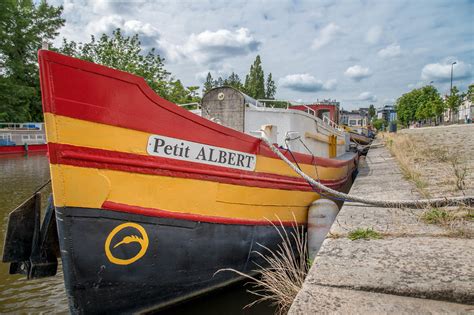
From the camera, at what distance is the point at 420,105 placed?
56.7 metres

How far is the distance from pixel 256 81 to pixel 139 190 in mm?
58904

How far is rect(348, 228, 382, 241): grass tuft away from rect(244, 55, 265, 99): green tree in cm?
5696

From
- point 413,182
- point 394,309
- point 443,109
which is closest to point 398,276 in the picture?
point 394,309

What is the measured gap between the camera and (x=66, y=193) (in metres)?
2.67

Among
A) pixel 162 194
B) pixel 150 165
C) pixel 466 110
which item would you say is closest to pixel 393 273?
pixel 162 194

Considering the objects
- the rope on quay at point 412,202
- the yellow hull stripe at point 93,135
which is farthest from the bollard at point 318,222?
the yellow hull stripe at point 93,135

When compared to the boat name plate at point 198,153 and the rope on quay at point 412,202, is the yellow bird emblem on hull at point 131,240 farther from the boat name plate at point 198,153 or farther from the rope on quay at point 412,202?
the rope on quay at point 412,202

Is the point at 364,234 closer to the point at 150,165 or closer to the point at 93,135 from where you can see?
the point at 150,165

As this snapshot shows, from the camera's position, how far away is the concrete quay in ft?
5.82

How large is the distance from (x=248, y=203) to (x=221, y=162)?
27.1 inches

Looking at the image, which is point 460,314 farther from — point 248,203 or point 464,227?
point 248,203

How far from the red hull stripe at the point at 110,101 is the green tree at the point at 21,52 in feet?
111

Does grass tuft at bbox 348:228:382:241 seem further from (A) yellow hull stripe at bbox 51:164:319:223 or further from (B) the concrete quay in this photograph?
(A) yellow hull stripe at bbox 51:164:319:223

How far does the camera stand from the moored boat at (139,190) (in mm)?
2648
